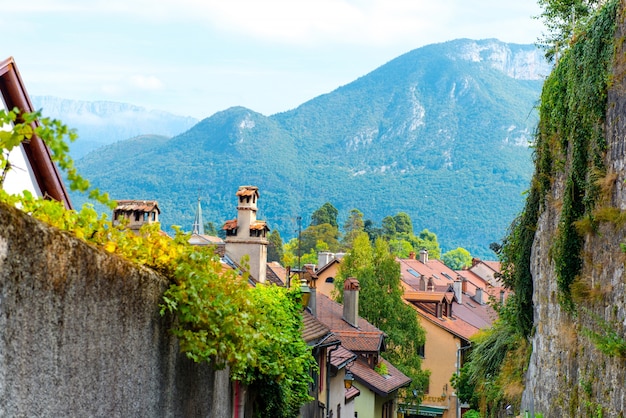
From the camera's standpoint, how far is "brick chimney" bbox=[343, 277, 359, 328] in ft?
134

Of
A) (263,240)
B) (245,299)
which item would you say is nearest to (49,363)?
(245,299)

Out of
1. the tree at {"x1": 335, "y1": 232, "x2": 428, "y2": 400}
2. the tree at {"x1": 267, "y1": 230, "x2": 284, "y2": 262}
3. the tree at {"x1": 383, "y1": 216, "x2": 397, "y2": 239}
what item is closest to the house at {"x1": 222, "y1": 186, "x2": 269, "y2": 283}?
the tree at {"x1": 335, "y1": 232, "x2": 428, "y2": 400}

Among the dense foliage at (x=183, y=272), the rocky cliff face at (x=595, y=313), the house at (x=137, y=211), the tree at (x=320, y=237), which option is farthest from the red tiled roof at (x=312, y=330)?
the tree at (x=320, y=237)

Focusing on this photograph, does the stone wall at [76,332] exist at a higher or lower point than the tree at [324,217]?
lower

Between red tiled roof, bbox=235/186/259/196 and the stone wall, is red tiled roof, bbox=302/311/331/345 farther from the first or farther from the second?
the stone wall

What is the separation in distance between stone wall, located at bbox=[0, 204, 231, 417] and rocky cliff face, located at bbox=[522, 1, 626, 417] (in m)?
6.77

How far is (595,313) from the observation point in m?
13.3

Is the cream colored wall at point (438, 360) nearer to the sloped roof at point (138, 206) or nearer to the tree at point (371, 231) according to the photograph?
the sloped roof at point (138, 206)

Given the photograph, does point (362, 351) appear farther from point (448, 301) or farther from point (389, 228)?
point (389, 228)

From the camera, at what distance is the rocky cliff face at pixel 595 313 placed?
12.3 meters

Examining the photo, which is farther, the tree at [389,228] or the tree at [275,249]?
the tree at [389,228]

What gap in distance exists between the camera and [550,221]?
17719 mm

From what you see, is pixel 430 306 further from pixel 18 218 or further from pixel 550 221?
pixel 18 218

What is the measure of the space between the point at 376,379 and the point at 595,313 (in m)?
28.2
